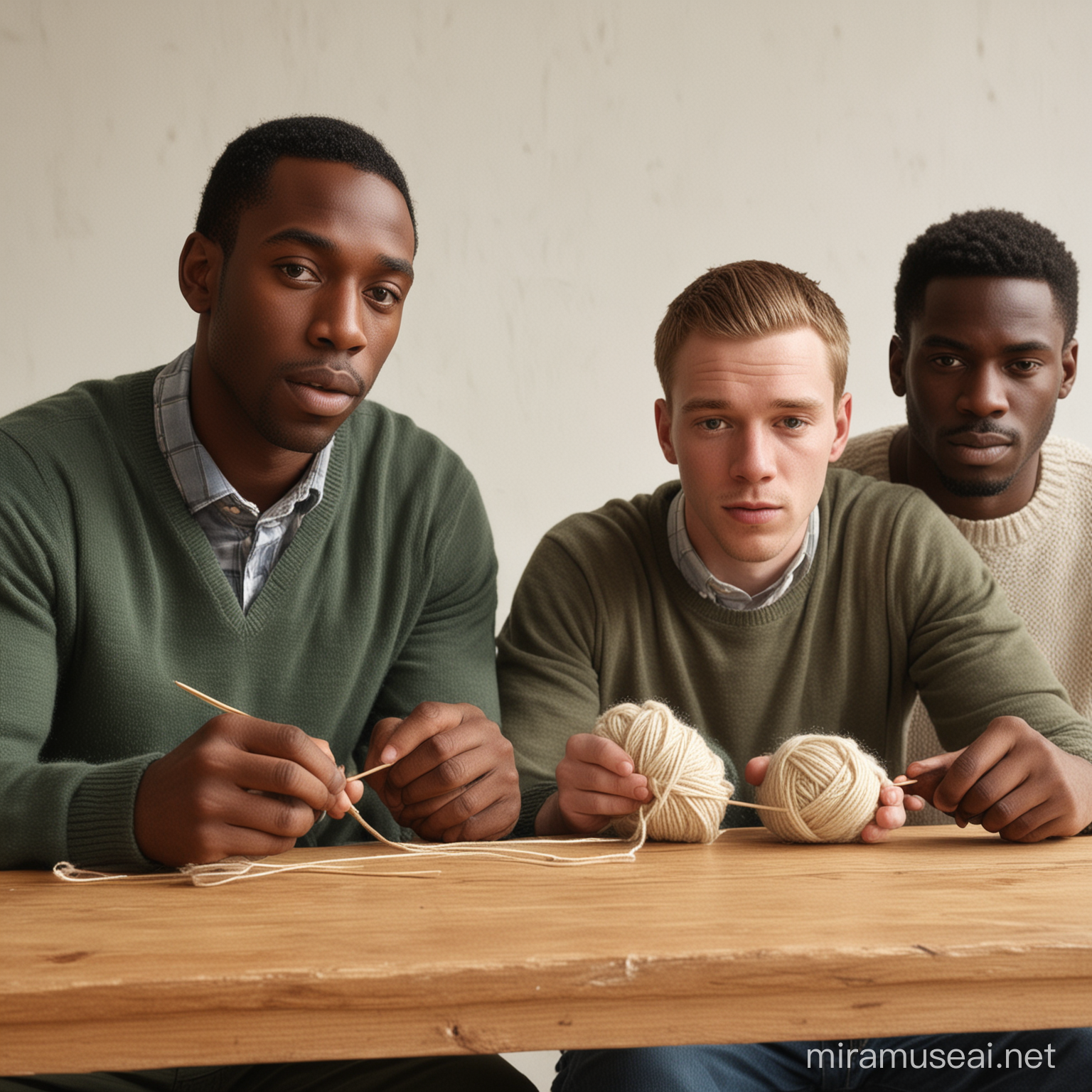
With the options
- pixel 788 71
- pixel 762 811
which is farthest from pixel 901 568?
pixel 788 71

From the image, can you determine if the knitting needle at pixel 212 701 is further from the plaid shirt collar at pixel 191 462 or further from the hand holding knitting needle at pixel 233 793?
the plaid shirt collar at pixel 191 462

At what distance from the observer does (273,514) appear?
122 cm

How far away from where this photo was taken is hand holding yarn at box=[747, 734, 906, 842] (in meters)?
1.00

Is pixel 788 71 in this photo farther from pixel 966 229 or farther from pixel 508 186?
pixel 966 229

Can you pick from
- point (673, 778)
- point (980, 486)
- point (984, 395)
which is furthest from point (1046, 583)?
point (673, 778)

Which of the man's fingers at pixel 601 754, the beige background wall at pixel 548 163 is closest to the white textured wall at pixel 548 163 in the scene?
the beige background wall at pixel 548 163

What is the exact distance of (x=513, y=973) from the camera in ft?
2.11

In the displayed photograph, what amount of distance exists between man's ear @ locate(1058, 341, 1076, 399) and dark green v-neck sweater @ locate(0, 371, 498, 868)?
2.87ft

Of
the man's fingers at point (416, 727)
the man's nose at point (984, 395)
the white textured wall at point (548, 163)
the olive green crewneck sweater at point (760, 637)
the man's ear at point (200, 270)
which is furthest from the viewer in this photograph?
the white textured wall at point (548, 163)

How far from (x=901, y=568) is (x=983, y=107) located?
1451 mm

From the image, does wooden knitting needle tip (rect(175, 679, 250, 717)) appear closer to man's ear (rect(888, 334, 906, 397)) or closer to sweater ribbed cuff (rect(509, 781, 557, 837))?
sweater ribbed cuff (rect(509, 781, 557, 837))

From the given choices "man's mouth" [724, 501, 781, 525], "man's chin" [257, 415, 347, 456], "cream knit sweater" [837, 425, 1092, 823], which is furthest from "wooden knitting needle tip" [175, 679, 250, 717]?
"cream knit sweater" [837, 425, 1092, 823]

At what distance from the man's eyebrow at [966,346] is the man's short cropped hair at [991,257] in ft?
0.21

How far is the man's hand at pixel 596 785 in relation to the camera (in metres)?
1.02
